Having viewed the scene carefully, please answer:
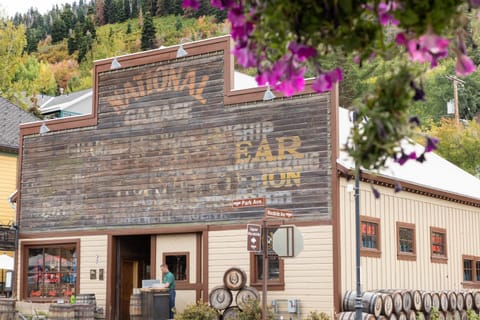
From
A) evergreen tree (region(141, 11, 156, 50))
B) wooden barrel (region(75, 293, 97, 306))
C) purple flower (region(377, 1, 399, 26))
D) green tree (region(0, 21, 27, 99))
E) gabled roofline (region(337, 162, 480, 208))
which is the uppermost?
evergreen tree (region(141, 11, 156, 50))

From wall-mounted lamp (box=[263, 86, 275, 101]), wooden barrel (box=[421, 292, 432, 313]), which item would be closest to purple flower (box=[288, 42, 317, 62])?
wall-mounted lamp (box=[263, 86, 275, 101])

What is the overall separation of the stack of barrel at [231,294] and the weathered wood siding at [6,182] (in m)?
17.0

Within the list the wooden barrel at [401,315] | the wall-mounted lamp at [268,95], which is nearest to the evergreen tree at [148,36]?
the wall-mounted lamp at [268,95]

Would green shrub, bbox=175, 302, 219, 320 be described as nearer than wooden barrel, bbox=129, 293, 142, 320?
Yes

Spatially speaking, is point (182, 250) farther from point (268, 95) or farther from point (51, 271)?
point (51, 271)

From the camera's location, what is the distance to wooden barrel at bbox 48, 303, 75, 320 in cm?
2111

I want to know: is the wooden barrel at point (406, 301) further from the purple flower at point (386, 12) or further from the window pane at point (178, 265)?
the purple flower at point (386, 12)

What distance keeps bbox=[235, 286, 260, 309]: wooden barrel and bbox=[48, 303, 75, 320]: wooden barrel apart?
4146mm

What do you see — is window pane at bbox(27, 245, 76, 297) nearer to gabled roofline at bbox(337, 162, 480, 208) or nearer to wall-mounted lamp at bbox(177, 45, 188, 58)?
wall-mounted lamp at bbox(177, 45, 188, 58)

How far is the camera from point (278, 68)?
466 centimetres

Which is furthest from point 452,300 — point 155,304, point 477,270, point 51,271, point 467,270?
point 51,271

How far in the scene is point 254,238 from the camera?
18141 mm

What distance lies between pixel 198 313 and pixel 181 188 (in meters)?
4.18

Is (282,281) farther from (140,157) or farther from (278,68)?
(278,68)
